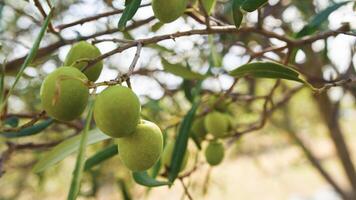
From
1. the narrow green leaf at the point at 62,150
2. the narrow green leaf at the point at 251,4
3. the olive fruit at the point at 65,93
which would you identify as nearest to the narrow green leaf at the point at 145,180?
the narrow green leaf at the point at 62,150

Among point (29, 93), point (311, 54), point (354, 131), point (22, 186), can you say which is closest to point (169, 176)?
point (29, 93)

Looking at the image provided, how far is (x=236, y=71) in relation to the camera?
745mm

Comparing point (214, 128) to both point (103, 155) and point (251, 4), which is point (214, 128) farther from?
point (251, 4)

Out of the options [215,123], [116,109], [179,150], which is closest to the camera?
[116,109]

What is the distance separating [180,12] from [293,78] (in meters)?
0.22

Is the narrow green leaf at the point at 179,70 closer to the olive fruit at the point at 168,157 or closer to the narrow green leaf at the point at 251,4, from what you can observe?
the olive fruit at the point at 168,157

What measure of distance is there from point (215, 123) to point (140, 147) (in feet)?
1.57

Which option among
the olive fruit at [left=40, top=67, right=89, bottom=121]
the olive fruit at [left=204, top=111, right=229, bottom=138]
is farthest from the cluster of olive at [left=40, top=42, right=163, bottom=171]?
the olive fruit at [left=204, top=111, right=229, bottom=138]

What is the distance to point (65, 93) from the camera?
575mm

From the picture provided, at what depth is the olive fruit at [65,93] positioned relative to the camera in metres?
0.57

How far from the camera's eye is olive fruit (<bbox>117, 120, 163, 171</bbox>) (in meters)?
0.63

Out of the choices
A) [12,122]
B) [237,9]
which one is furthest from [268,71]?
[12,122]

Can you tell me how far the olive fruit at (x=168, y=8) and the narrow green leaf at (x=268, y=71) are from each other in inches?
5.9

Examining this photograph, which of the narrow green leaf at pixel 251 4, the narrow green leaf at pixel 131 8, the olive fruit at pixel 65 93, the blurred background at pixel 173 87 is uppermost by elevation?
the narrow green leaf at pixel 131 8
